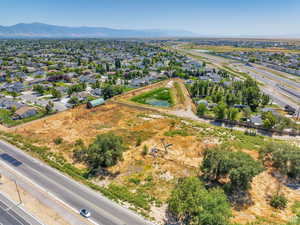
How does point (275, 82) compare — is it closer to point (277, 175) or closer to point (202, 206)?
point (277, 175)

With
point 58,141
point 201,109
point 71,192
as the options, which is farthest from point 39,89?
point 201,109

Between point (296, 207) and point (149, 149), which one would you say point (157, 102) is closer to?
point (149, 149)

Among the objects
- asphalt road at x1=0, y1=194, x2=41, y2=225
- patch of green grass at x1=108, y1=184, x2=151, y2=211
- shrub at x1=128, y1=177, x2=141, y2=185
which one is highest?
patch of green grass at x1=108, y1=184, x2=151, y2=211

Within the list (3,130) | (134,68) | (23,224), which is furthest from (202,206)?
(134,68)

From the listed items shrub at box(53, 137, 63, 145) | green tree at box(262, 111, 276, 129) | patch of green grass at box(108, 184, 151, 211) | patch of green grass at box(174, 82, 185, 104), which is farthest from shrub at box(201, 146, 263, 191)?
patch of green grass at box(174, 82, 185, 104)

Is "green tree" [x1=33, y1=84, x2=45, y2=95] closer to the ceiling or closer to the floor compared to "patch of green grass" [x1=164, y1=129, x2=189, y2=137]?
closer to the ceiling

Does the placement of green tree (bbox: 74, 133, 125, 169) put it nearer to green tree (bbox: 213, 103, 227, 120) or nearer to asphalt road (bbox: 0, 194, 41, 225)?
asphalt road (bbox: 0, 194, 41, 225)

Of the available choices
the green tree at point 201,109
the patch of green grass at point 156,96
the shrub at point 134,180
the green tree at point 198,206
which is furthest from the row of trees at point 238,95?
the green tree at point 198,206
